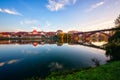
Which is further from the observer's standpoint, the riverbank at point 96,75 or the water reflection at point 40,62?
the water reflection at point 40,62

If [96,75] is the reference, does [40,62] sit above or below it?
below

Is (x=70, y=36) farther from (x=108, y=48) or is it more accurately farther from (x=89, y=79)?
(x=89, y=79)

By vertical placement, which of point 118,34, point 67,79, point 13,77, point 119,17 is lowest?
point 13,77

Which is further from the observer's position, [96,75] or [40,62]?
[40,62]

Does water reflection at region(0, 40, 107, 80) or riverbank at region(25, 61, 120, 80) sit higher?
riverbank at region(25, 61, 120, 80)

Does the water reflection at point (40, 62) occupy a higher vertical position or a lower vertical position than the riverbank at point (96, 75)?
lower

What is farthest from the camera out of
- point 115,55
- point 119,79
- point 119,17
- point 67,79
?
point 119,17

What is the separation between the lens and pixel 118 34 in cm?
3375

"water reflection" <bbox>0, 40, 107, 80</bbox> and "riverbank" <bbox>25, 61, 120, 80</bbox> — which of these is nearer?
"riverbank" <bbox>25, 61, 120, 80</bbox>

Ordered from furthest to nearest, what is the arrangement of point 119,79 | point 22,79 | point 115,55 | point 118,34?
point 118,34 < point 115,55 < point 22,79 < point 119,79

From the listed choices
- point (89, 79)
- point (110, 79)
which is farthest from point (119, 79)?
point (89, 79)

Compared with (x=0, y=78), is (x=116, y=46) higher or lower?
higher

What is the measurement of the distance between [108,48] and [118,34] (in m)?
8.38

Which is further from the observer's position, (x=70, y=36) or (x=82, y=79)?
(x=70, y=36)
